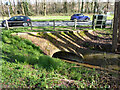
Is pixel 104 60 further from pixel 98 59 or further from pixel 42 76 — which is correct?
pixel 42 76

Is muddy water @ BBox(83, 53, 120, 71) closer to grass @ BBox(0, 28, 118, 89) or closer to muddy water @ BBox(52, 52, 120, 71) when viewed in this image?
muddy water @ BBox(52, 52, 120, 71)

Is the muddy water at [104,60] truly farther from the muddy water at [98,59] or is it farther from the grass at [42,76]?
the grass at [42,76]

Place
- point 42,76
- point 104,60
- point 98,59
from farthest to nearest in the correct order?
point 98,59 → point 104,60 → point 42,76

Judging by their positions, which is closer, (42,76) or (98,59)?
(42,76)

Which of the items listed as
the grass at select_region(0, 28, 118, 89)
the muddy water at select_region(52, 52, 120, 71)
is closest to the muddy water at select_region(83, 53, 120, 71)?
the muddy water at select_region(52, 52, 120, 71)

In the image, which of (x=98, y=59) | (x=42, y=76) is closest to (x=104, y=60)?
(x=98, y=59)

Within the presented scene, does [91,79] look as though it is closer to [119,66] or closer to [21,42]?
[119,66]

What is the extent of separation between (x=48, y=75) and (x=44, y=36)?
6178 mm

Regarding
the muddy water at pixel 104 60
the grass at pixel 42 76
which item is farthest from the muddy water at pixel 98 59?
the grass at pixel 42 76

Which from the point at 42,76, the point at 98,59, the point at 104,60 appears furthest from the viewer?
the point at 98,59

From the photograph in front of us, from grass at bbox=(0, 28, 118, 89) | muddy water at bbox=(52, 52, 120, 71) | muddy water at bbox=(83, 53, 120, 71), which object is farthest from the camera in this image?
muddy water at bbox=(52, 52, 120, 71)

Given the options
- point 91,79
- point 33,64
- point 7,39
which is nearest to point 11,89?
point 33,64

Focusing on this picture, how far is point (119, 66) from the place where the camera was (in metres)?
7.76

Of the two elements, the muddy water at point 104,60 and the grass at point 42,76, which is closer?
the grass at point 42,76
